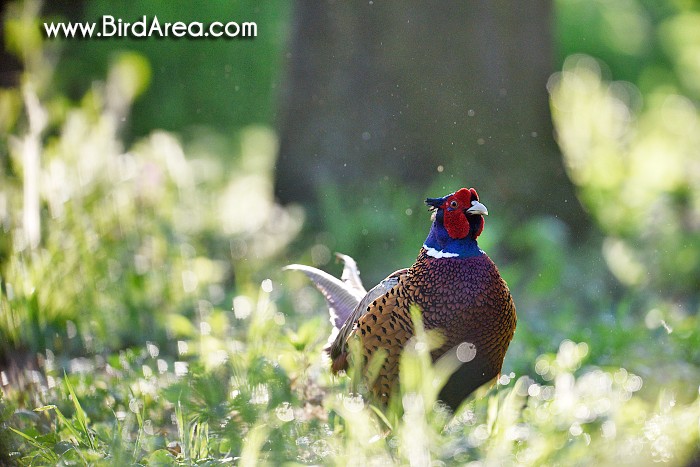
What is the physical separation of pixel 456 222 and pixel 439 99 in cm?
261

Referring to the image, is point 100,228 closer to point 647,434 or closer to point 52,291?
point 52,291

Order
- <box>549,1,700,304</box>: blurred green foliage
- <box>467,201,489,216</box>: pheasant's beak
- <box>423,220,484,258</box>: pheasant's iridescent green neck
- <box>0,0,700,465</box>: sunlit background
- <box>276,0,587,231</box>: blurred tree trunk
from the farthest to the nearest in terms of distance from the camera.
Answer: <box>276,0,587,231</box>: blurred tree trunk → <box>549,1,700,304</box>: blurred green foliage → <box>0,0,700,465</box>: sunlit background → <box>423,220,484,258</box>: pheasant's iridescent green neck → <box>467,201,489,216</box>: pheasant's beak

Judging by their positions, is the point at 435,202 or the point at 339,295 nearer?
the point at 435,202

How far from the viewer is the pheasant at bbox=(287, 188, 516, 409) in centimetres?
219

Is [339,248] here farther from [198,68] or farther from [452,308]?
[198,68]

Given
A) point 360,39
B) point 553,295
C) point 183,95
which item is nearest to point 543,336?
point 553,295

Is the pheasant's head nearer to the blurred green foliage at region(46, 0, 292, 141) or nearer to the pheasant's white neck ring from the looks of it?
the pheasant's white neck ring

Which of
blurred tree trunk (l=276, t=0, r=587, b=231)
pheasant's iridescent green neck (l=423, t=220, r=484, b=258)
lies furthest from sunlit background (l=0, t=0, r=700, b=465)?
pheasant's iridescent green neck (l=423, t=220, r=484, b=258)

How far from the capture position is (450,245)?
7.22 ft

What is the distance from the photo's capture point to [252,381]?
2.45m

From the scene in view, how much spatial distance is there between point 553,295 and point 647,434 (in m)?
1.82

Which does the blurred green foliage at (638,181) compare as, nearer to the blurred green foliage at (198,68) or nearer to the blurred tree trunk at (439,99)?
the blurred tree trunk at (439,99)

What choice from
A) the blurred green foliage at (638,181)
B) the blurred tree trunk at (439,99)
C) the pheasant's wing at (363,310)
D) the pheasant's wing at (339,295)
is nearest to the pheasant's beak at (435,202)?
the pheasant's wing at (363,310)

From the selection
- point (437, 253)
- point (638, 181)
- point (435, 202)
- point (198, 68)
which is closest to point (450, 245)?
point (437, 253)
